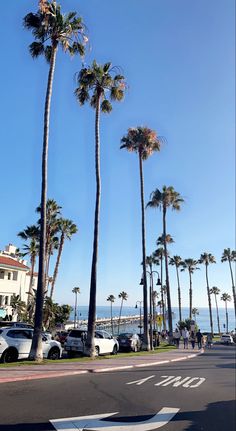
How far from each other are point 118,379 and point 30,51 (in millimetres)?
17800

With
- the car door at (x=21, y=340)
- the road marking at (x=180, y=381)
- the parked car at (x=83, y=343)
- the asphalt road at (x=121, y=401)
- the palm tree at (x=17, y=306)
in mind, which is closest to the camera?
the asphalt road at (x=121, y=401)

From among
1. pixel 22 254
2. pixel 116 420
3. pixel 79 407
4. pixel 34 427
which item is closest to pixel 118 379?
pixel 79 407

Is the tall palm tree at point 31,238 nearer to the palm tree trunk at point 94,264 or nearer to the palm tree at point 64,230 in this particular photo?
the palm tree at point 64,230

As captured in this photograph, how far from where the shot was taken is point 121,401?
9.58m

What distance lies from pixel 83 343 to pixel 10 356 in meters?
6.18

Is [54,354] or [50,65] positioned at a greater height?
[50,65]

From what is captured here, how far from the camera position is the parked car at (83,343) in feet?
75.2

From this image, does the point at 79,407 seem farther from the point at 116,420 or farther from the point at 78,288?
the point at 78,288

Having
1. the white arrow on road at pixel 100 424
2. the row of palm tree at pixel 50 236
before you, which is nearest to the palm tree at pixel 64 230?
the row of palm tree at pixel 50 236

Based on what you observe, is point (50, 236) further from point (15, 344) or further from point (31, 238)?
point (15, 344)

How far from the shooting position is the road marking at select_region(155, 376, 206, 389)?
12.7m

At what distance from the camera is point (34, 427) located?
6.84m

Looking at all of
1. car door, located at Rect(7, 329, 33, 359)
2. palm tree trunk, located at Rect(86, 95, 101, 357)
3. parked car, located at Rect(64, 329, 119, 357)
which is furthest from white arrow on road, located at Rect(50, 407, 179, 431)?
parked car, located at Rect(64, 329, 119, 357)

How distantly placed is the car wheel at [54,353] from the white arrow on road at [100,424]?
41.8 ft
